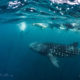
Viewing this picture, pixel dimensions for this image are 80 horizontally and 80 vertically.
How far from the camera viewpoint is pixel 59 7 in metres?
11.0

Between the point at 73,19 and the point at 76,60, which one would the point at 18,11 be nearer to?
the point at 73,19

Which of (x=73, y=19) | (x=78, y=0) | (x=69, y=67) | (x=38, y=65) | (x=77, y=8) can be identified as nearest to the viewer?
(x=78, y=0)

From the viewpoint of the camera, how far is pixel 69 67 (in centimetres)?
1653

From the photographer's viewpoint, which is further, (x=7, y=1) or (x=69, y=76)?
(x=69, y=76)

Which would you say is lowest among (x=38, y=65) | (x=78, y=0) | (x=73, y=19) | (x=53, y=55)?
(x=38, y=65)

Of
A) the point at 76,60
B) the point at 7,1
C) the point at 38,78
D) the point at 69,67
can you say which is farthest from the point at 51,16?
the point at 76,60

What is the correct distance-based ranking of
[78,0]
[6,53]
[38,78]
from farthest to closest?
[6,53] → [38,78] → [78,0]

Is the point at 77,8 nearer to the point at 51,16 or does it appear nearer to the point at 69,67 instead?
the point at 51,16

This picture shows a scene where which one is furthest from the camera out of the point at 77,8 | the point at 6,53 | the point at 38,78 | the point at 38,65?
the point at 6,53

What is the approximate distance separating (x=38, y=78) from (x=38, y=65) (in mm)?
2286

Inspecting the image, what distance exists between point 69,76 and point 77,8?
515 cm

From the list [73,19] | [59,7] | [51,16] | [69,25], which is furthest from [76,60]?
[59,7]

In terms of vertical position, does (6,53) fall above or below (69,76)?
below

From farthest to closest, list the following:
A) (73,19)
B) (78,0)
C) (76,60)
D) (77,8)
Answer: (76,60)
(73,19)
(77,8)
(78,0)
